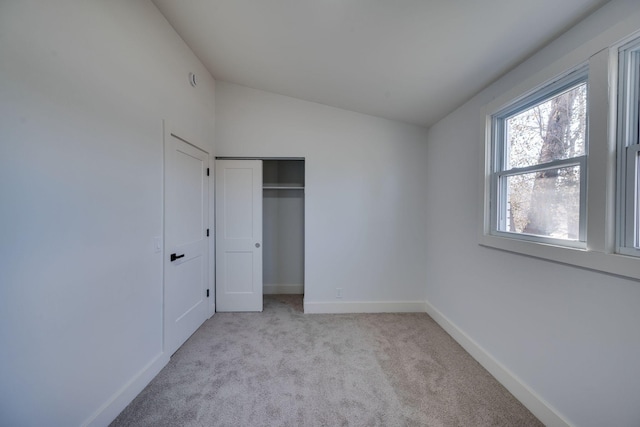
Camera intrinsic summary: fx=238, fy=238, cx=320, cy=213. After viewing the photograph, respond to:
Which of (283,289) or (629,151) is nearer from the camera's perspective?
(629,151)

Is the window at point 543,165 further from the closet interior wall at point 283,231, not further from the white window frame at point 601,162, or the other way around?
the closet interior wall at point 283,231

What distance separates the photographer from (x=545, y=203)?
168 cm

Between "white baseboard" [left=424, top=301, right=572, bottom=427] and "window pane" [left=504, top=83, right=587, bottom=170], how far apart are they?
1.61 m

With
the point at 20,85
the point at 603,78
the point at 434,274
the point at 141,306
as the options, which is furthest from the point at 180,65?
the point at 434,274

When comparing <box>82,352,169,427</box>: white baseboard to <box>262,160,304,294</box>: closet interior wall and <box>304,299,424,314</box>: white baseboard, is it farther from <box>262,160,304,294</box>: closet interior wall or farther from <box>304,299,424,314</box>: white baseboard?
<box>262,160,304,294</box>: closet interior wall

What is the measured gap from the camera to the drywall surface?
10.3 feet

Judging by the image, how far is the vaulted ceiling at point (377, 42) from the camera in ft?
4.85

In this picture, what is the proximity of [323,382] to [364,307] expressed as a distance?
142cm

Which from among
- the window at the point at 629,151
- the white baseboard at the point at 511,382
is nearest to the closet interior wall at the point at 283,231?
the white baseboard at the point at 511,382

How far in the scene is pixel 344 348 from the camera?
2377 millimetres

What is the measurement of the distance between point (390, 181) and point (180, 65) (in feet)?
8.82

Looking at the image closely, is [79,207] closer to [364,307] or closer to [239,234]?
[239,234]

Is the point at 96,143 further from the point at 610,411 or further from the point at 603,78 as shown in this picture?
the point at 610,411

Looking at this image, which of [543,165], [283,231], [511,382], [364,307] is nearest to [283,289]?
[283,231]
